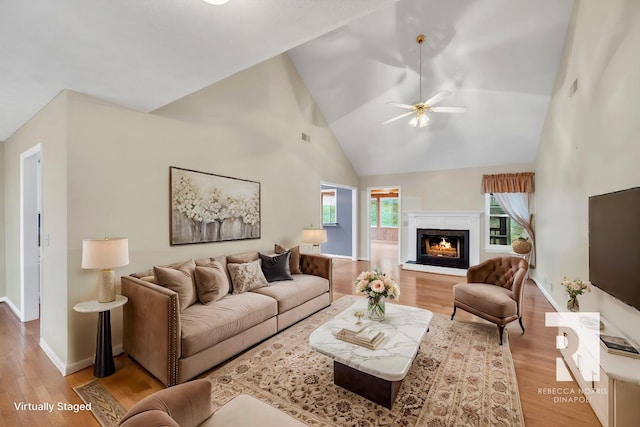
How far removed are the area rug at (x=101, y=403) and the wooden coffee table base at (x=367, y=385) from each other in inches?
63.4

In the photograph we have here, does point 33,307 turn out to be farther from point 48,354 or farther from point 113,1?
point 113,1

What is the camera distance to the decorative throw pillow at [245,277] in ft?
10.9

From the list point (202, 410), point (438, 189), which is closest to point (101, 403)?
point (202, 410)

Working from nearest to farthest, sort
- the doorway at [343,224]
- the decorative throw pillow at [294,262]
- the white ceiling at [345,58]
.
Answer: the white ceiling at [345,58], the decorative throw pillow at [294,262], the doorway at [343,224]

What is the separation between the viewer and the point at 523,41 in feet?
12.6

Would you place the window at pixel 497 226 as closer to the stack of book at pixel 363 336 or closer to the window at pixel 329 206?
the window at pixel 329 206

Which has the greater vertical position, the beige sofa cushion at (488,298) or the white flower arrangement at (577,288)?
the white flower arrangement at (577,288)

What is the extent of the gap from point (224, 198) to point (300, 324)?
78.9 inches

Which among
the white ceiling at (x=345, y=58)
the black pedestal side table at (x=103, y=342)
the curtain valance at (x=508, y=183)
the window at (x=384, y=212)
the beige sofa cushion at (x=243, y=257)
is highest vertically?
the white ceiling at (x=345, y=58)

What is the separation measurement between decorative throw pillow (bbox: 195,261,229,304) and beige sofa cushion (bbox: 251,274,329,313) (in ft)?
1.58

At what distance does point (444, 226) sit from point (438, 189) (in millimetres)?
930

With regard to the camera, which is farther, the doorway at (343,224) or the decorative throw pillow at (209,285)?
the doorway at (343,224)

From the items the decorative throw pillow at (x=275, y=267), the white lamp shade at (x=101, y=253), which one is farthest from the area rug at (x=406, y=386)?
the white lamp shade at (x=101, y=253)

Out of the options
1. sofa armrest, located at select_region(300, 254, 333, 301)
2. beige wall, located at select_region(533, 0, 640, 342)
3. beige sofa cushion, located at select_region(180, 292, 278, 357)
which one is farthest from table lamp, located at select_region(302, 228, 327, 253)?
beige wall, located at select_region(533, 0, 640, 342)
